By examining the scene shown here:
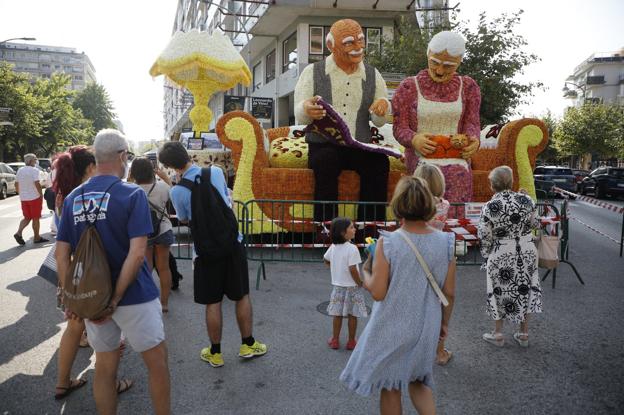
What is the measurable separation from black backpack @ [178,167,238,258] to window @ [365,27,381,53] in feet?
47.5

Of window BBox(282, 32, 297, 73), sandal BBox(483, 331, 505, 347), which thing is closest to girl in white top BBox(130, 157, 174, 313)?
sandal BBox(483, 331, 505, 347)

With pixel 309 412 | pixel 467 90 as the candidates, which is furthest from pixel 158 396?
pixel 467 90

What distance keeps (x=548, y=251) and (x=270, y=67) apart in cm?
2089

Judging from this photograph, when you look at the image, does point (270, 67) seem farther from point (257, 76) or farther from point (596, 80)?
point (596, 80)

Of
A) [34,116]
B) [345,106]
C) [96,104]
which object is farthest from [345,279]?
[96,104]

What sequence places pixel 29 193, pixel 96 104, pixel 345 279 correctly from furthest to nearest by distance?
pixel 96 104 → pixel 29 193 → pixel 345 279

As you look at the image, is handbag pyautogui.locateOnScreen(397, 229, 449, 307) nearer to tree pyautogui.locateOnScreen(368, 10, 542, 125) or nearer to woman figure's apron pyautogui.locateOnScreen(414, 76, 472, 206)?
woman figure's apron pyautogui.locateOnScreen(414, 76, 472, 206)

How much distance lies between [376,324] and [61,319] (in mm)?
3351

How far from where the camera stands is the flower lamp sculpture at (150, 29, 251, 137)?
8.29 metres

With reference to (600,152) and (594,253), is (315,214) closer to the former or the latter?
(594,253)

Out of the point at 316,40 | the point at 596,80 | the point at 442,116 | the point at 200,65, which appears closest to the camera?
the point at 442,116

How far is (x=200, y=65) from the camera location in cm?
834

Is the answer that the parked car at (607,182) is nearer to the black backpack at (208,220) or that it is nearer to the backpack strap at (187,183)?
the black backpack at (208,220)

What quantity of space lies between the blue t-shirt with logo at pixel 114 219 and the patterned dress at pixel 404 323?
1.17 m
